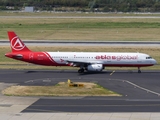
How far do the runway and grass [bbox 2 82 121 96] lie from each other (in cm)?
174

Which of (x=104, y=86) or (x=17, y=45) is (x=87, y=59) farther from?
(x=104, y=86)

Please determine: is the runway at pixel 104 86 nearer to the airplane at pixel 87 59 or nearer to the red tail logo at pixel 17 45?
the airplane at pixel 87 59

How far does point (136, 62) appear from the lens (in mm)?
74625

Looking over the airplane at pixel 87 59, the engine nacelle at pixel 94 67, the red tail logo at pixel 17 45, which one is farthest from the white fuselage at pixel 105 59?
the red tail logo at pixel 17 45

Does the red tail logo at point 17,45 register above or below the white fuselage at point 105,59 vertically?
above

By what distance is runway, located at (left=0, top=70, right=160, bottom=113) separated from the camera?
1850 inches

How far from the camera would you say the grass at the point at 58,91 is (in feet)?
180

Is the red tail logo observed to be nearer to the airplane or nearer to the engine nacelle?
the airplane

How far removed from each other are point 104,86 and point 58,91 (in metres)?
7.05

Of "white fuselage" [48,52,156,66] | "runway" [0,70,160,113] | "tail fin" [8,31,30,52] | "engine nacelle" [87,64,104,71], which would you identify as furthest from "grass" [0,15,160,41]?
"runway" [0,70,160,113]

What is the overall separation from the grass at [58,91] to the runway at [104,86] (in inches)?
68.4

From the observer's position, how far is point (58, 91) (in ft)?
185

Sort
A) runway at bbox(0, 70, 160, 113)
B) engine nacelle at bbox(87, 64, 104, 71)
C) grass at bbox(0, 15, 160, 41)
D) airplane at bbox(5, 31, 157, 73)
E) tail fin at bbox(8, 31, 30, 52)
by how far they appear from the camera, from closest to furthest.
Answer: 1. runway at bbox(0, 70, 160, 113)
2. engine nacelle at bbox(87, 64, 104, 71)
3. airplane at bbox(5, 31, 157, 73)
4. tail fin at bbox(8, 31, 30, 52)
5. grass at bbox(0, 15, 160, 41)

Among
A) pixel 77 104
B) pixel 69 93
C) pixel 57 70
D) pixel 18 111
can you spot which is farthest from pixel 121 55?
pixel 18 111
